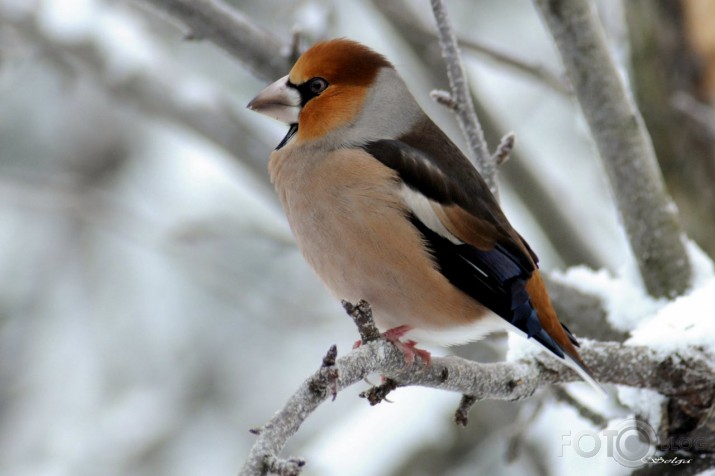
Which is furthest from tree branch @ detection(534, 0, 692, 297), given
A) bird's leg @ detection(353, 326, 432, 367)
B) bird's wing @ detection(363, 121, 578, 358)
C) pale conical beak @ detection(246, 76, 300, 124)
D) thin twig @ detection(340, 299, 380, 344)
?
thin twig @ detection(340, 299, 380, 344)

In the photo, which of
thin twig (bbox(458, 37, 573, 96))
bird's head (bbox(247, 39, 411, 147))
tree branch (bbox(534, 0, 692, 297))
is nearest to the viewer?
bird's head (bbox(247, 39, 411, 147))

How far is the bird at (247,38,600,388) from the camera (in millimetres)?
3195

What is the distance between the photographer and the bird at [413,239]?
10.5ft

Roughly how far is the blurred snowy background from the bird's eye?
49.6 inches

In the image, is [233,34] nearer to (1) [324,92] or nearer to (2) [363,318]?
(1) [324,92]

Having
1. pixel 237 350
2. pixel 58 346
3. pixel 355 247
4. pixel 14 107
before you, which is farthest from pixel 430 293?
pixel 14 107

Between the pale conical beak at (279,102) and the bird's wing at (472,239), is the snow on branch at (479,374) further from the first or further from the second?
the pale conical beak at (279,102)

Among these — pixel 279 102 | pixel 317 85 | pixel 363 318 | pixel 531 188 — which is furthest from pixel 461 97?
pixel 531 188

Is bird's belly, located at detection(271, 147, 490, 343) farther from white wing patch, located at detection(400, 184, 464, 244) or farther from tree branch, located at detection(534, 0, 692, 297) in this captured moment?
tree branch, located at detection(534, 0, 692, 297)

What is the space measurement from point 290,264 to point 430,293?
574 centimetres

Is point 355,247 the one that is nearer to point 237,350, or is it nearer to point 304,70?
point 304,70

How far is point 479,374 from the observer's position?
2.95 meters

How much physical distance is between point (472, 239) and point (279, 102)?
100 cm

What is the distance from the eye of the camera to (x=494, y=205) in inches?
136
